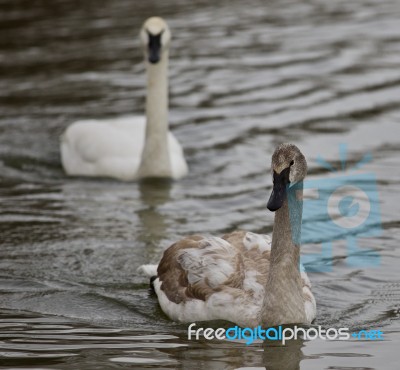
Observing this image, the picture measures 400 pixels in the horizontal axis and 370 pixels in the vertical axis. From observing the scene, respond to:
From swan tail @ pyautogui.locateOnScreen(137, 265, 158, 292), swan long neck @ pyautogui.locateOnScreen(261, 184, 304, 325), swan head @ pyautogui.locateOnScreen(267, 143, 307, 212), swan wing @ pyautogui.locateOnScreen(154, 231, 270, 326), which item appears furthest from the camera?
swan tail @ pyautogui.locateOnScreen(137, 265, 158, 292)

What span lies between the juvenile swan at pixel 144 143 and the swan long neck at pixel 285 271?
587 cm

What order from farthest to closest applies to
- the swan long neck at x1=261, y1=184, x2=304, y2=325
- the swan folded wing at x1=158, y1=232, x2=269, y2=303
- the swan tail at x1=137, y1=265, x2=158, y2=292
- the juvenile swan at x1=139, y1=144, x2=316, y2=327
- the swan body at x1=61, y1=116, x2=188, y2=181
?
the swan body at x1=61, y1=116, x2=188, y2=181 → the swan tail at x1=137, y1=265, x2=158, y2=292 → the swan folded wing at x1=158, y1=232, x2=269, y2=303 → the swan long neck at x1=261, y1=184, x2=304, y2=325 → the juvenile swan at x1=139, y1=144, x2=316, y2=327

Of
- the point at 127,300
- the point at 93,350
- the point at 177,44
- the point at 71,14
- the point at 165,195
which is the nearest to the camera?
the point at 93,350

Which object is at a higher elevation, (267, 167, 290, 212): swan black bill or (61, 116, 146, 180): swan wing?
(267, 167, 290, 212): swan black bill

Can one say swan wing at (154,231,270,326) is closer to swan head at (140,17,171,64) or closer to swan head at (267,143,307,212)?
swan head at (267,143,307,212)

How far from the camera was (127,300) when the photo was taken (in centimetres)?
1085

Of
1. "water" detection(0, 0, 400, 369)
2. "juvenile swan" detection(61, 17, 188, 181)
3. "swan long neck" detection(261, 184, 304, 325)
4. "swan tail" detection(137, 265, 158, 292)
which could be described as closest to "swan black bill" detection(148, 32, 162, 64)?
"juvenile swan" detection(61, 17, 188, 181)

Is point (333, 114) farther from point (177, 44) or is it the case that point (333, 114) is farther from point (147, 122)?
point (177, 44)

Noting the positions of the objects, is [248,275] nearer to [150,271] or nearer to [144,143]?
[150,271]

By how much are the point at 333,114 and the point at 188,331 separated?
825 centimetres

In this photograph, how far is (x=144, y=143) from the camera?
15.6 m

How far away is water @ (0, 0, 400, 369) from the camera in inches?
374

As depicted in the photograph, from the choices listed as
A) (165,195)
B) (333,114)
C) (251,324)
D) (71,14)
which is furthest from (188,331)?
(71,14)

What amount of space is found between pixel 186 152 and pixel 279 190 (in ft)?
25.5
